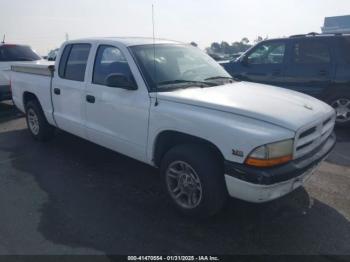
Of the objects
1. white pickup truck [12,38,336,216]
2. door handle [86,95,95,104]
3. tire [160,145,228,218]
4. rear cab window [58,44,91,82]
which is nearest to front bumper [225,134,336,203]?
white pickup truck [12,38,336,216]

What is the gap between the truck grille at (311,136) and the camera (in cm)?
313

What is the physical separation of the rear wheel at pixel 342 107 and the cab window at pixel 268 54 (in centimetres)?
135

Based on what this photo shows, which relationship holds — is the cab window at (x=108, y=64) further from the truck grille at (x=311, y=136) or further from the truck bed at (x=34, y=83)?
the truck grille at (x=311, y=136)

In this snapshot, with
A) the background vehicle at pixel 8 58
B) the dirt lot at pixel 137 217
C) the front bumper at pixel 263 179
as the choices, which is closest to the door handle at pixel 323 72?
the dirt lot at pixel 137 217

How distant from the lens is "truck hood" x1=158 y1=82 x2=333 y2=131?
3143 mm

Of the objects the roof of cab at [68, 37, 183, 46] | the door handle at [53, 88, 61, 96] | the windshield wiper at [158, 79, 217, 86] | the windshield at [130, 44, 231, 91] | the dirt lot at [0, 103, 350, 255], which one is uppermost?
the roof of cab at [68, 37, 183, 46]

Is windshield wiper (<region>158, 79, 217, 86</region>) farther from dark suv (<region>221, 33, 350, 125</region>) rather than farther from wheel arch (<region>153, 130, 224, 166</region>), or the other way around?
dark suv (<region>221, 33, 350, 125</region>)

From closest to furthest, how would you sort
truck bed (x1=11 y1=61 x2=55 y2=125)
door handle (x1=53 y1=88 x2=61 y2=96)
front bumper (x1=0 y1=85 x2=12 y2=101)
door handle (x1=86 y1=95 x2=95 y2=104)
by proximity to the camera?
door handle (x1=86 y1=95 x2=95 y2=104) → door handle (x1=53 y1=88 x2=61 y2=96) → truck bed (x1=11 y1=61 x2=55 y2=125) → front bumper (x1=0 y1=85 x2=12 y2=101)

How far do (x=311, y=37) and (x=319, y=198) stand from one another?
13.5 feet

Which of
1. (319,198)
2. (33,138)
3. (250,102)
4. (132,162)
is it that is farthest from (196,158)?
(33,138)

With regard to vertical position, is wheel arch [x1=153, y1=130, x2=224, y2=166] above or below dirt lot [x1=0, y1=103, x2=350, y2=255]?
above

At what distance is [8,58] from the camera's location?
29.2ft

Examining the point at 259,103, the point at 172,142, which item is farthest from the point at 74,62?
the point at 259,103

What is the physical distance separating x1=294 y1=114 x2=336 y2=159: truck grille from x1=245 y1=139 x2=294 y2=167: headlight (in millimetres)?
119
